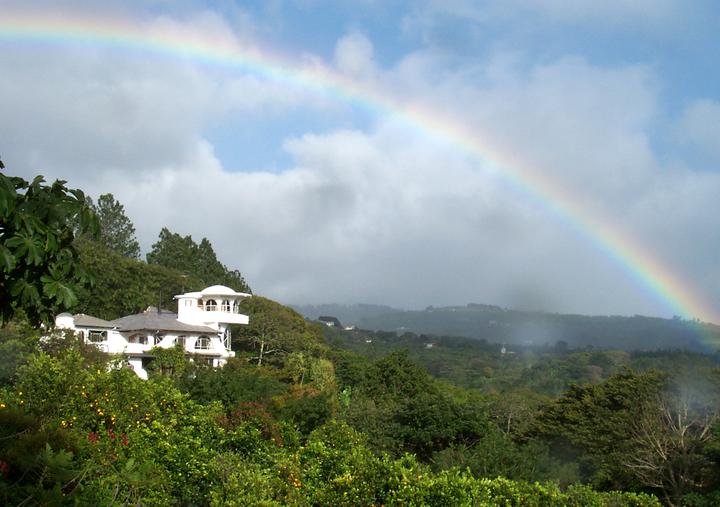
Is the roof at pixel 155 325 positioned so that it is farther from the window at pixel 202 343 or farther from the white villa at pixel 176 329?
the window at pixel 202 343

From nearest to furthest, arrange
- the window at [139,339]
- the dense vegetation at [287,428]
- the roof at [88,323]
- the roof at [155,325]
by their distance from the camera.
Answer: the dense vegetation at [287,428] → the roof at [88,323] → the roof at [155,325] → the window at [139,339]

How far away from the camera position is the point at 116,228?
214 ft

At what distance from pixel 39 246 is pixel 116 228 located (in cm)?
6487

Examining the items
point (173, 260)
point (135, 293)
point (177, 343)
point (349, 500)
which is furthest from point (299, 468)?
point (173, 260)

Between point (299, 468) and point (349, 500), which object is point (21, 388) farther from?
point (349, 500)

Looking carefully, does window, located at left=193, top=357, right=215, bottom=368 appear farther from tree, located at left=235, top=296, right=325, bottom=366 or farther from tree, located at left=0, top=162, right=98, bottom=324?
tree, located at left=0, top=162, right=98, bottom=324

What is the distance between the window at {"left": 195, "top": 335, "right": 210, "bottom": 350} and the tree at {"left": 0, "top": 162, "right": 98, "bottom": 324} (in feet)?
112

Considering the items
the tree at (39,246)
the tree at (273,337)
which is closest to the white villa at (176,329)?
the tree at (273,337)

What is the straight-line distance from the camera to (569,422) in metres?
30.3

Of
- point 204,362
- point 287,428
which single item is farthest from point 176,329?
point 287,428

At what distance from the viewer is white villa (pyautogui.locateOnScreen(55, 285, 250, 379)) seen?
116ft

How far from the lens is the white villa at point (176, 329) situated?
116 ft

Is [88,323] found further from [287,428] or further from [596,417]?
[596,417]

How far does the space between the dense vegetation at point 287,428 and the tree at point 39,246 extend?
2cm
